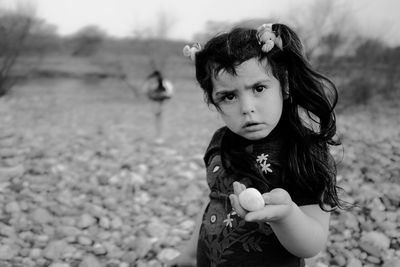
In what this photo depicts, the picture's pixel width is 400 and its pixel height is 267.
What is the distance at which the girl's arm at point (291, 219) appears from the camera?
1.14m

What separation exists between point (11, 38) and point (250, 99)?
1050 centimetres

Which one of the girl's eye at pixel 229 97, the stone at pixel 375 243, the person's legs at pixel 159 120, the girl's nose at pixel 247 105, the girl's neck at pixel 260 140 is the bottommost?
the stone at pixel 375 243

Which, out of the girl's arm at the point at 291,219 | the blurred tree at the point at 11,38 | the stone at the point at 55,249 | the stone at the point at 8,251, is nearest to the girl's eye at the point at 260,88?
the girl's arm at the point at 291,219

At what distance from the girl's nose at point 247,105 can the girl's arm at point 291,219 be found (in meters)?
0.26

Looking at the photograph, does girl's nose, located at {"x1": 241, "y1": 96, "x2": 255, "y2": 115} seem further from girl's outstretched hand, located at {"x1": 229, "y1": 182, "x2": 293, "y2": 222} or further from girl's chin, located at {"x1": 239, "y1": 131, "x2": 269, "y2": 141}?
girl's outstretched hand, located at {"x1": 229, "y1": 182, "x2": 293, "y2": 222}

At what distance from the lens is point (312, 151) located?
4.61 feet

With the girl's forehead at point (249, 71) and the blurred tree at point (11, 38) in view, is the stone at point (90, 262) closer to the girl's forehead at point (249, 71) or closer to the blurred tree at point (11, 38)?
the girl's forehead at point (249, 71)

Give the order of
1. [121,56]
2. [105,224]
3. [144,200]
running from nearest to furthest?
[105,224], [144,200], [121,56]

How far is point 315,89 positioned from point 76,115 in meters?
7.49

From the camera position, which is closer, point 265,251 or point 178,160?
point 265,251

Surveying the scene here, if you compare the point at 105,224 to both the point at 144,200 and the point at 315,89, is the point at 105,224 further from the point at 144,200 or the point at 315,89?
the point at 315,89

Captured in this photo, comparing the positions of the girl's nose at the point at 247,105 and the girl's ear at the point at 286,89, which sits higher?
the girl's ear at the point at 286,89

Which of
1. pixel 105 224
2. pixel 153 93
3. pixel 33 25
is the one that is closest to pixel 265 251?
pixel 105 224

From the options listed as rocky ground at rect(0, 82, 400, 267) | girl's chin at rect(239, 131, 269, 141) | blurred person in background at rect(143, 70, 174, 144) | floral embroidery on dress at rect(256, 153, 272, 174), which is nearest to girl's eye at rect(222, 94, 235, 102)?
girl's chin at rect(239, 131, 269, 141)
